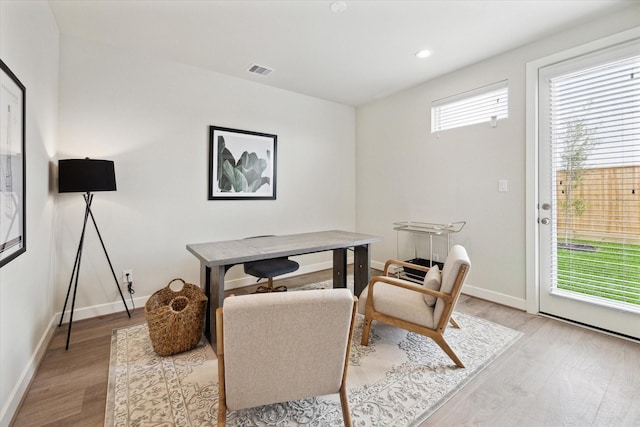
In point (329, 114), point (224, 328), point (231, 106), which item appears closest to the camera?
point (224, 328)

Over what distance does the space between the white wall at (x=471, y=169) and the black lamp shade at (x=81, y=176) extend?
333 centimetres

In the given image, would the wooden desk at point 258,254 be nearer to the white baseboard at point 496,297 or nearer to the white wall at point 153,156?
Answer: the white wall at point 153,156

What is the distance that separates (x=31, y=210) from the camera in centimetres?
183

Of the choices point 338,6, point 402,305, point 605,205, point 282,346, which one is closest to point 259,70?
point 338,6

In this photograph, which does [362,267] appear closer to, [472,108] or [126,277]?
[472,108]

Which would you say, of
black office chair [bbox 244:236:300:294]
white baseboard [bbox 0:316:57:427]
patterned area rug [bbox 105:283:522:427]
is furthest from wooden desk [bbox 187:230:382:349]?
white baseboard [bbox 0:316:57:427]

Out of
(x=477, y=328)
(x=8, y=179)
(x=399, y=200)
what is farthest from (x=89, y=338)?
(x=399, y=200)

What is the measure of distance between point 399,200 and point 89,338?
3.66 m

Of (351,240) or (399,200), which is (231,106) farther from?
(399,200)

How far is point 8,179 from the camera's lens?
1.43 meters

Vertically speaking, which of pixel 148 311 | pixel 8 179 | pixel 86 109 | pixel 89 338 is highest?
pixel 86 109

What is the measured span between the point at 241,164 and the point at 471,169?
2699 millimetres

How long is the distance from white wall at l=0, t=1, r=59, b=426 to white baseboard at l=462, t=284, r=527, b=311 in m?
3.78

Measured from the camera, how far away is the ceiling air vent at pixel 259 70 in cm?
320
